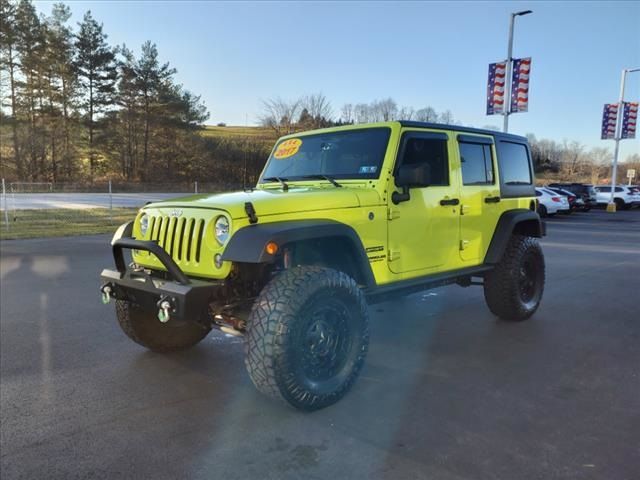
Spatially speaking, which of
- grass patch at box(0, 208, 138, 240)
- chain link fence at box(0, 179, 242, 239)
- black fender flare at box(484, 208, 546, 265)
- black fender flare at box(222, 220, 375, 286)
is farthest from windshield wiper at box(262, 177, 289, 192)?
grass patch at box(0, 208, 138, 240)

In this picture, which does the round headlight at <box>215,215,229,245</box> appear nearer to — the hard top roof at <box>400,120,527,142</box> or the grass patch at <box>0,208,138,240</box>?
the hard top roof at <box>400,120,527,142</box>

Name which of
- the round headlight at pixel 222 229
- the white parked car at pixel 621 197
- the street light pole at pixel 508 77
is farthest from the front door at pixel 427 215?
the white parked car at pixel 621 197

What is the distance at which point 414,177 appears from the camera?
12.2ft

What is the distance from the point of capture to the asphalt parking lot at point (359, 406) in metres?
2.57

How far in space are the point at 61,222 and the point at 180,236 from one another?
47.3 ft

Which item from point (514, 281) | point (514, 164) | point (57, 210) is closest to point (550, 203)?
point (514, 164)

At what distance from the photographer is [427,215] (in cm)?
410

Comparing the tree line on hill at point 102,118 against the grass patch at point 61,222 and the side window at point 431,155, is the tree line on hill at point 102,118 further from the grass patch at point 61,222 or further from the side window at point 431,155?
the side window at point 431,155

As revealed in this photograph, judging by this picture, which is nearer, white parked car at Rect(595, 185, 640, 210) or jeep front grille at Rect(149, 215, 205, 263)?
jeep front grille at Rect(149, 215, 205, 263)

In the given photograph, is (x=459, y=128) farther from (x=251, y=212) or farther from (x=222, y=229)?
(x=222, y=229)

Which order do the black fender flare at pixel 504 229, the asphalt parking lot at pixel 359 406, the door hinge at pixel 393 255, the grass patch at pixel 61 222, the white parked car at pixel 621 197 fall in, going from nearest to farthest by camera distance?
the asphalt parking lot at pixel 359 406
the door hinge at pixel 393 255
the black fender flare at pixel 504 229
the grass patch at pixel 61 222
the white parked car at pixel 621 197

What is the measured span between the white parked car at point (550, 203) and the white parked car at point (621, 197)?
32.8 ft

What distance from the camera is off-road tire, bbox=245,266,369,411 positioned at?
289cm

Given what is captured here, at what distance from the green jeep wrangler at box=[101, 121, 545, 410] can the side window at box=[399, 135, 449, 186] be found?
0.6 inches
